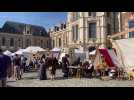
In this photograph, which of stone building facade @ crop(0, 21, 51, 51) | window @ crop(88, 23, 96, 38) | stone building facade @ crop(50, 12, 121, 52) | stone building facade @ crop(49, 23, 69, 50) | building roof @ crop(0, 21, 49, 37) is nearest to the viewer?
stone building facade @ crop(50, 12, 121, 52)

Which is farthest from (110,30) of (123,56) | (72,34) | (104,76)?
(123,56)

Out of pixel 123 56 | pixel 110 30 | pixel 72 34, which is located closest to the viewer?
pixel 123 56

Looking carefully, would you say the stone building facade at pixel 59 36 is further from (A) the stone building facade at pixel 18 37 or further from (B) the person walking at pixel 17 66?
→ (B) the person walking at pixel 17 66

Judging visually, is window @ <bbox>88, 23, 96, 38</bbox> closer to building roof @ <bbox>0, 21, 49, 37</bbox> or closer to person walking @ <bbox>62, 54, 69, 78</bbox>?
building roof @ <bbox>0, 21, 49, 37</bbox>

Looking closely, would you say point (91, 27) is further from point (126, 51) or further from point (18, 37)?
point (126, 51)

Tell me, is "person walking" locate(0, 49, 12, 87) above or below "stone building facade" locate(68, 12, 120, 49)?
below

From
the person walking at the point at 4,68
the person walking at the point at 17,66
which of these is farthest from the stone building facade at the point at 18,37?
the person walking at the point at 4,68

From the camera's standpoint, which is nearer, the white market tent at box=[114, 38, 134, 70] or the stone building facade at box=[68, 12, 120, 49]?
the white market tent at box=[114, 38, 134, 70]

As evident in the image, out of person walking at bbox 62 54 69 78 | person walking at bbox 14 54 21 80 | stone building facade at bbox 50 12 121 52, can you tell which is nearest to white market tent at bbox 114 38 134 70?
person walking at bbox 62 54 69 78
